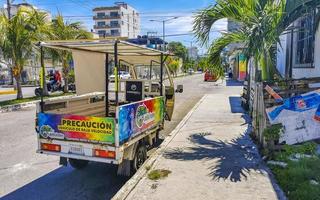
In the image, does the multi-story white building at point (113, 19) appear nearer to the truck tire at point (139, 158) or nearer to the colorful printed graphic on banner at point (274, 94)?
the colorful printed graphic on banner at point (274, 94)

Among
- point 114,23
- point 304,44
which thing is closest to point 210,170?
point 304,44

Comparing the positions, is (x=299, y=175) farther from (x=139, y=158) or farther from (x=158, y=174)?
(x=139, y=158)

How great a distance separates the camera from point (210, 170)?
571cm

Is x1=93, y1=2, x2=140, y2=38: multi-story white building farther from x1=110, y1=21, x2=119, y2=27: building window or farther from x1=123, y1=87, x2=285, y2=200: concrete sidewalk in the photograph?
x1=123, y1=87, x2=285, y2=200: concrete sidewalk

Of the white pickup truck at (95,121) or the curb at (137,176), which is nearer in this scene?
the curb at (137,176)

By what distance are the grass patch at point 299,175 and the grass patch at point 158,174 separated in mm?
1838

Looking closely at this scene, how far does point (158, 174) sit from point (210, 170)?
37.0 inches

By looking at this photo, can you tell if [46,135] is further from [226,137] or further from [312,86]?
[312,86]

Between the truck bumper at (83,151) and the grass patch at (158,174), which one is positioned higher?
the truck bumper at (83,151)

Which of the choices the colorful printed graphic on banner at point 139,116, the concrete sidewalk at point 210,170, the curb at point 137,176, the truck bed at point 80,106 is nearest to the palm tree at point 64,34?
the truck bed at point 80,106

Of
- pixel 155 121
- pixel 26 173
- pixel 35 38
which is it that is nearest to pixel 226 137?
pixel 155 121

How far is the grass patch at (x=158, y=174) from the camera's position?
5369mm

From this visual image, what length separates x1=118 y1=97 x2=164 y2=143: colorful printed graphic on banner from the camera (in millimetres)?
5250

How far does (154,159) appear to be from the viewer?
251 inches
